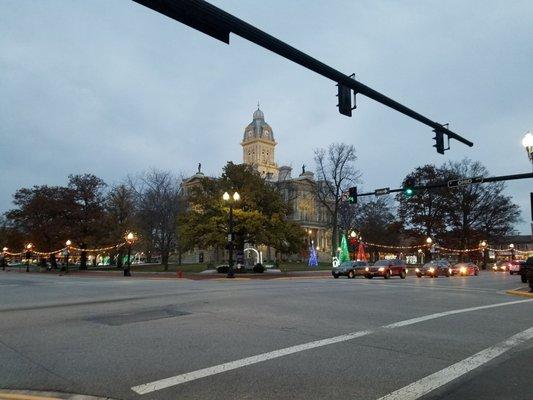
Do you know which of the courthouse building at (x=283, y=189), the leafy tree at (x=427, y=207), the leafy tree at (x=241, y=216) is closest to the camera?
the leafy tree at (x=241, y=216)

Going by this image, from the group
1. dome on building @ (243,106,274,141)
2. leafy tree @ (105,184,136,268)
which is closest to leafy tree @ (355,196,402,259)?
leafy tree @ (105,184,136,268)

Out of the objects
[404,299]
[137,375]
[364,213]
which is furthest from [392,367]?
[364,213]

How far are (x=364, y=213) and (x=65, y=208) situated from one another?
4948 centimetres

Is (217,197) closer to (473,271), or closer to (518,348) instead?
(473,271)

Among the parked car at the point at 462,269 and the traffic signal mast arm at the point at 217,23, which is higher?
the traffic signal mast arm at the point at 217,23

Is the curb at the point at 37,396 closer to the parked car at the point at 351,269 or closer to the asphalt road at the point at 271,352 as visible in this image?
the asphalt road at the point at 271,352

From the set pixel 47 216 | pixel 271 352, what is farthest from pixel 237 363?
pixel 47 216

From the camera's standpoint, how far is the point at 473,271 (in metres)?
52.3

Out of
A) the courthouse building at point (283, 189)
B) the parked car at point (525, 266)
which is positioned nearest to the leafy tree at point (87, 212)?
the courthouse building at point (283, 189)

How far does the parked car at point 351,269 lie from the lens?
42.3 metres

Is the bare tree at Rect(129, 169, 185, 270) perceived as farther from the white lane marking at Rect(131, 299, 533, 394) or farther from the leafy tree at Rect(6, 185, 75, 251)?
the white lane marking at Rect(131, 299, 533, 394)

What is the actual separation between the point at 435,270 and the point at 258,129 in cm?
10079

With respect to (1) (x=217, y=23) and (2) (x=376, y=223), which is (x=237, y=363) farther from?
(2) (x=376, y=223)

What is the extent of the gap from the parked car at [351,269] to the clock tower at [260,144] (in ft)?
308
